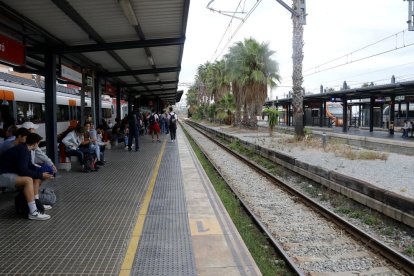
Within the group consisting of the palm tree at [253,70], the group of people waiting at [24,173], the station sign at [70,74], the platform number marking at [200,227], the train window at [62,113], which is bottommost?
the platform number marking at [200,227]

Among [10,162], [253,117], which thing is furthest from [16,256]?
[253,117]

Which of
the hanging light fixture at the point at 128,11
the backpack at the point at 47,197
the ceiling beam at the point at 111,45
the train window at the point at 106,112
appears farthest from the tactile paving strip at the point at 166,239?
the train window at the point at 106,112

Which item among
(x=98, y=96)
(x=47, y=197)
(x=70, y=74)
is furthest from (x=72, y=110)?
(x=47, y=197)

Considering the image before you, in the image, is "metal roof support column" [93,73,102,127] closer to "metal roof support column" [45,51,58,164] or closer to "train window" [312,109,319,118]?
"metal roof support column" [45,51,58,164]

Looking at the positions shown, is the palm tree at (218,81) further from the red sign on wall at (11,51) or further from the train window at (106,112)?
the red sign on wall at (11,51)

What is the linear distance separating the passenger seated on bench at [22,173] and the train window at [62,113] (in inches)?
592

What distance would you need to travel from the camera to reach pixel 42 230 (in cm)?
546

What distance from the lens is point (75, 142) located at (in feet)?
33.5

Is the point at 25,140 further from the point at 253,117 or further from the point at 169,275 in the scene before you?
the point at 253,117

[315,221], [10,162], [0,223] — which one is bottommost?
[315,221]

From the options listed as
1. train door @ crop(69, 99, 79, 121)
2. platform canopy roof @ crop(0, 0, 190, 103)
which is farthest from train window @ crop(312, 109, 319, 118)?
platform canopy roof @ crop(0, 0, 190, 103)

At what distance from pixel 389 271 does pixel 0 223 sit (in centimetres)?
524

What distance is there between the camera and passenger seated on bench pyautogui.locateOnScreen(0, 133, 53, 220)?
579cm

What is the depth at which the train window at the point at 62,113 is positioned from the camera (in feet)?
67.1
